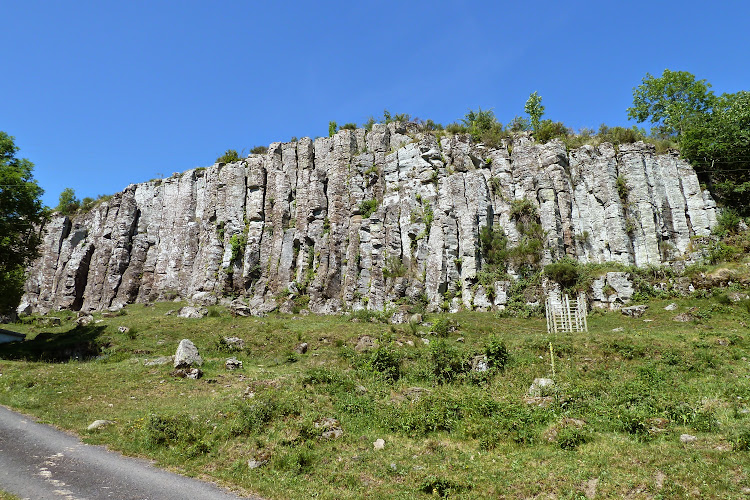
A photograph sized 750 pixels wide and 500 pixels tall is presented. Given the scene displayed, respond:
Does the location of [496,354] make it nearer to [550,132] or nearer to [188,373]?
[188,373]

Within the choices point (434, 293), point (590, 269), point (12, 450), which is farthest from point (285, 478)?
point (590, 269)

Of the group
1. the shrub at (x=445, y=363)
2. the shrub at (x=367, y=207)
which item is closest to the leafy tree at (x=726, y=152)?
the shrub at (x=367, y=207)

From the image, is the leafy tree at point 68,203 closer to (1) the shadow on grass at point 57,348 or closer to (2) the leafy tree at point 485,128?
(1) the shadow on grass at point 57,348

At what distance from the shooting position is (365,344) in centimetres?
2128

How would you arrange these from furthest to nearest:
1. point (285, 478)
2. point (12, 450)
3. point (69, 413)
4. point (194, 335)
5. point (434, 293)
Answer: point (434, 293) → point (194, 335) → point (69, 413) → point (12, 450) → point (285, 478)

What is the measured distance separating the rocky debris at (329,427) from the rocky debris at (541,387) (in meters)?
6.37

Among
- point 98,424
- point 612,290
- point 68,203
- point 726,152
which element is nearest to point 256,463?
point 98,424

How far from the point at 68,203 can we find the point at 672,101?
7052 cm

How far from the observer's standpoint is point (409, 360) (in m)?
17.9

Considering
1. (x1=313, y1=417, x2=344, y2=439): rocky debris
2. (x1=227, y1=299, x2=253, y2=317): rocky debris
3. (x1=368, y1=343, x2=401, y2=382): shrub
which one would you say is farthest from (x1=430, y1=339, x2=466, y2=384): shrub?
(x1=227, y1=299, x2=253, y2=317): rocky debris

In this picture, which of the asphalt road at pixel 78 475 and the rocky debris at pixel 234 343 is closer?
the asphalt road at pixel 78 475

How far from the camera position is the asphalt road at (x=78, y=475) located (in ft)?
27.4

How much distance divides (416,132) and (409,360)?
97.1 ft

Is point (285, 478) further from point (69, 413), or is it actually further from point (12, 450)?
point (69, 413)
